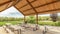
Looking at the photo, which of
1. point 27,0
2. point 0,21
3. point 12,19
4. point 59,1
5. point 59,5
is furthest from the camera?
point 12,19

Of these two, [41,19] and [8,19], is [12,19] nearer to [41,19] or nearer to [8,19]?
[8,19]

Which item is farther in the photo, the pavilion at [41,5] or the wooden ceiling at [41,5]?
the wooden ceiling at [41,5]

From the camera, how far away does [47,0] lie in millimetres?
9727

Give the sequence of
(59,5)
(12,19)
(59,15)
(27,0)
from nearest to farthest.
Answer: (59,5) → (27,0) → (12,19) → (59,15)

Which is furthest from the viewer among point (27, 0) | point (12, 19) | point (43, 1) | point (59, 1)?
point (12, 19)

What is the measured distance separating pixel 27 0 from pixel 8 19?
13027 millimetres

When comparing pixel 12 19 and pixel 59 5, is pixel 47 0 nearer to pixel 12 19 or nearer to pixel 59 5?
pixel 59 5

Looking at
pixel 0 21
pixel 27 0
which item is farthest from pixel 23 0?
pixel 0 21

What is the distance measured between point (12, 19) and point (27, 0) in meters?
13.2

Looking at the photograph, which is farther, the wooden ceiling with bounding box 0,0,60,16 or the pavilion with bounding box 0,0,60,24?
the wooden ceiling with bounding box 0,0,60,16

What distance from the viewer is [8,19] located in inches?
964

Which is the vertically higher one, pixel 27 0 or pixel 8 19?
pixel 27 0

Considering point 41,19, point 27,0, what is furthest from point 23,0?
point 41,19

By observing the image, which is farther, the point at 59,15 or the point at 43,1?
the point at 59,15
